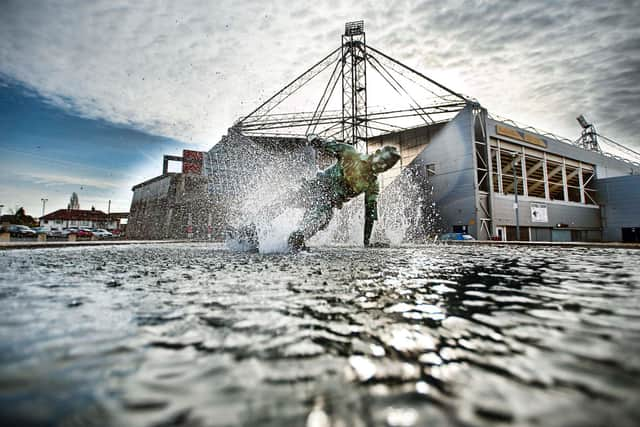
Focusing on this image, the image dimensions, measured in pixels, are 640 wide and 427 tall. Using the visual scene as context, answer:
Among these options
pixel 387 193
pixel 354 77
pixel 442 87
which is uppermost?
pixel 354 77

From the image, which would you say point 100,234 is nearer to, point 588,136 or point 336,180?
point 336,180

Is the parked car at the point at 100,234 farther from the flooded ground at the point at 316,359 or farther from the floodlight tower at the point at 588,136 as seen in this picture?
the floodlight tower at the point at 588,136

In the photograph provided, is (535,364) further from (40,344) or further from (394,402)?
(40,344)

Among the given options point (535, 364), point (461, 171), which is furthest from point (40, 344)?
point (461, 171)

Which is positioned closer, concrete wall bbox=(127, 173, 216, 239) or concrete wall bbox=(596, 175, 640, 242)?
concrete wall bbox=(127, 173, 216, 239)

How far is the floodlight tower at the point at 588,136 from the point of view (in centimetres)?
5659

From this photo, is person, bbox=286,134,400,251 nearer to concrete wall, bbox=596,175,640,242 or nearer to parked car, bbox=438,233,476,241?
parked car, bbox=438,233,476,241

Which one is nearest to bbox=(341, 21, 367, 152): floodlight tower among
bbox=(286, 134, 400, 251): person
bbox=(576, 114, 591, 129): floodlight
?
bbox=(286, 134, 400, 251): person

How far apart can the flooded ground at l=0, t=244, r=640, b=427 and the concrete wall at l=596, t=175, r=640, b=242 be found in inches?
2071

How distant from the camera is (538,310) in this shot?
2.23 meters

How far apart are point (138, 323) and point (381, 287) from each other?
7.44 ft

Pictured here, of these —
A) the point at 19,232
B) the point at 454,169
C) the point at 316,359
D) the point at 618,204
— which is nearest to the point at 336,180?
the point at 316,359

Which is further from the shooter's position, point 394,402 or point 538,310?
point 538,310

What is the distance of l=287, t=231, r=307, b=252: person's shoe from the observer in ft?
28.8
